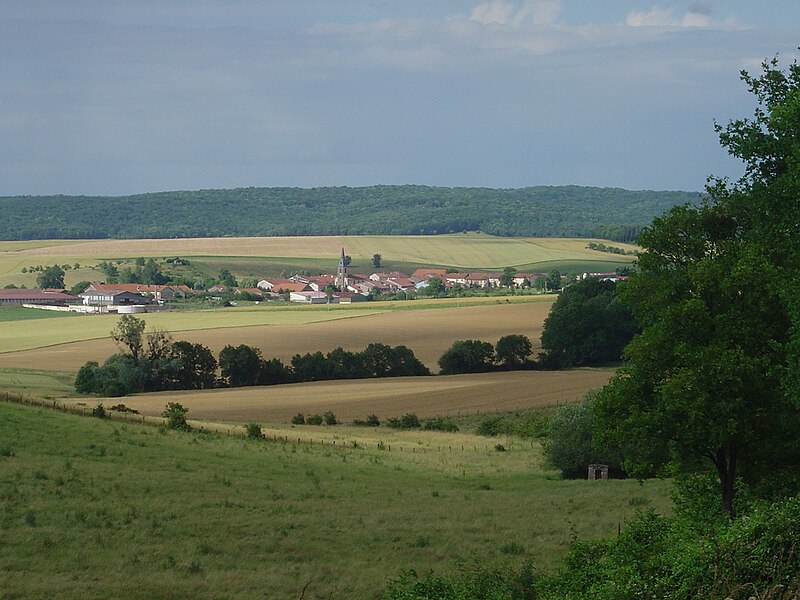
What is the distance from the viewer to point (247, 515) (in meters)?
26.3

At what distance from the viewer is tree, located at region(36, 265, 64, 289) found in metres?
155

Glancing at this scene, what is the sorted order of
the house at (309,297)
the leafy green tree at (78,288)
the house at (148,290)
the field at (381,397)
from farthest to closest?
1. the leafy green tree at (78,288)
2. the house at (309,297)
3. the house at (148,290)
4. the field at (381,397)

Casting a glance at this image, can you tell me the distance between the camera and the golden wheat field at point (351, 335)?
8106 centimetres

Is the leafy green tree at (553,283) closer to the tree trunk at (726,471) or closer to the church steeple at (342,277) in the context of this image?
the church steeple at (342,277)

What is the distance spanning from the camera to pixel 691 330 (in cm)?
2062

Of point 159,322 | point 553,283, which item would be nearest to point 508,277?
point 553,283

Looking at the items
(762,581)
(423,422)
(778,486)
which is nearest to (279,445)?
(423,422)

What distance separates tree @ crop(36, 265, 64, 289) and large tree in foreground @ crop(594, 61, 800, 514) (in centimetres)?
14275

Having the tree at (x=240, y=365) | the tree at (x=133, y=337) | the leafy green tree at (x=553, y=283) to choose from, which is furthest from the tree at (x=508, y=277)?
the tree at (x=133, y=337)

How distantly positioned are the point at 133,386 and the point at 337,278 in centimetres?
10209

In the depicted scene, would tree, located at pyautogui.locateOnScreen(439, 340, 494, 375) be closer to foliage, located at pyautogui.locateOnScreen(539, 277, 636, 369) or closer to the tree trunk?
foliage, located at pyautogui.locateOnScreen(539, 277, 636, 369)

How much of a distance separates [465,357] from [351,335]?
1438 centimetres

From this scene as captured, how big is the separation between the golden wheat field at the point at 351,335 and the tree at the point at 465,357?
104 cm

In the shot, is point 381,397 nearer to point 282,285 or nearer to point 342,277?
point 282,285
